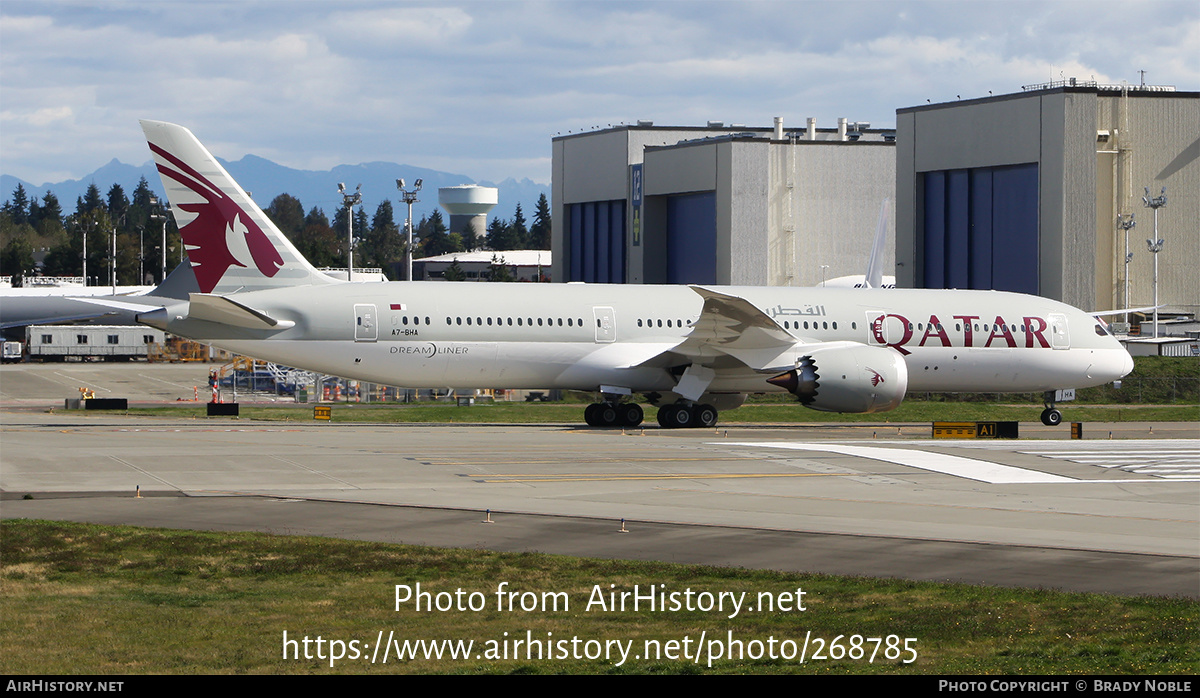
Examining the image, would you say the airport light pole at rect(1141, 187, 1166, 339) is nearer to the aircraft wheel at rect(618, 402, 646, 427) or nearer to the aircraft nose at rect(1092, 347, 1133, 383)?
the aircraft nose at rect(1092, 347, 1133, 383)

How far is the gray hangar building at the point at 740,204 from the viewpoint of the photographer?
88.4 metres

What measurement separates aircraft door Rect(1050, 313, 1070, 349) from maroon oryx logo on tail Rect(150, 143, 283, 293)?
22867 mm

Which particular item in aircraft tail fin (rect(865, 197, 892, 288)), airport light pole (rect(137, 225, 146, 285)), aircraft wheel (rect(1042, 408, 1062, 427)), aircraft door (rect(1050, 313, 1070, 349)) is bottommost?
aircraft wheel (rect(1042, 408, 1062, 427))

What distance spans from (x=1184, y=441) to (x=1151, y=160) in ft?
153

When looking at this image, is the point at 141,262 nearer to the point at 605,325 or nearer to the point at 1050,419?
the point at 605,325

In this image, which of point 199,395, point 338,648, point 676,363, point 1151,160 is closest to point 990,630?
point 338,648

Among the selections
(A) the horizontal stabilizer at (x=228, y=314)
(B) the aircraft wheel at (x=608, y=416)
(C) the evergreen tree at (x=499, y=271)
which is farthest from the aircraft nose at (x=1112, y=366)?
(C) the evergreen tree at (x=499, y=271)

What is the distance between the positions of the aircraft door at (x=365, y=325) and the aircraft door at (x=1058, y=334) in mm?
20372

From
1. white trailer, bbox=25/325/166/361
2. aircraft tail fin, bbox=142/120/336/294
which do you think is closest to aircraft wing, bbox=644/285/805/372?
aircraft tail fin, bbox=142/120/336/294

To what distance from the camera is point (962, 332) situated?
39.1 metres

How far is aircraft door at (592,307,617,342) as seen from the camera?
119ft

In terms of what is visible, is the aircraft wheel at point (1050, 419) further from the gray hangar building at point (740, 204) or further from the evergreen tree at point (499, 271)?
the evergreen tree at point (499, 271)

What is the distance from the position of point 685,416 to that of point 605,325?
3.35 metres
